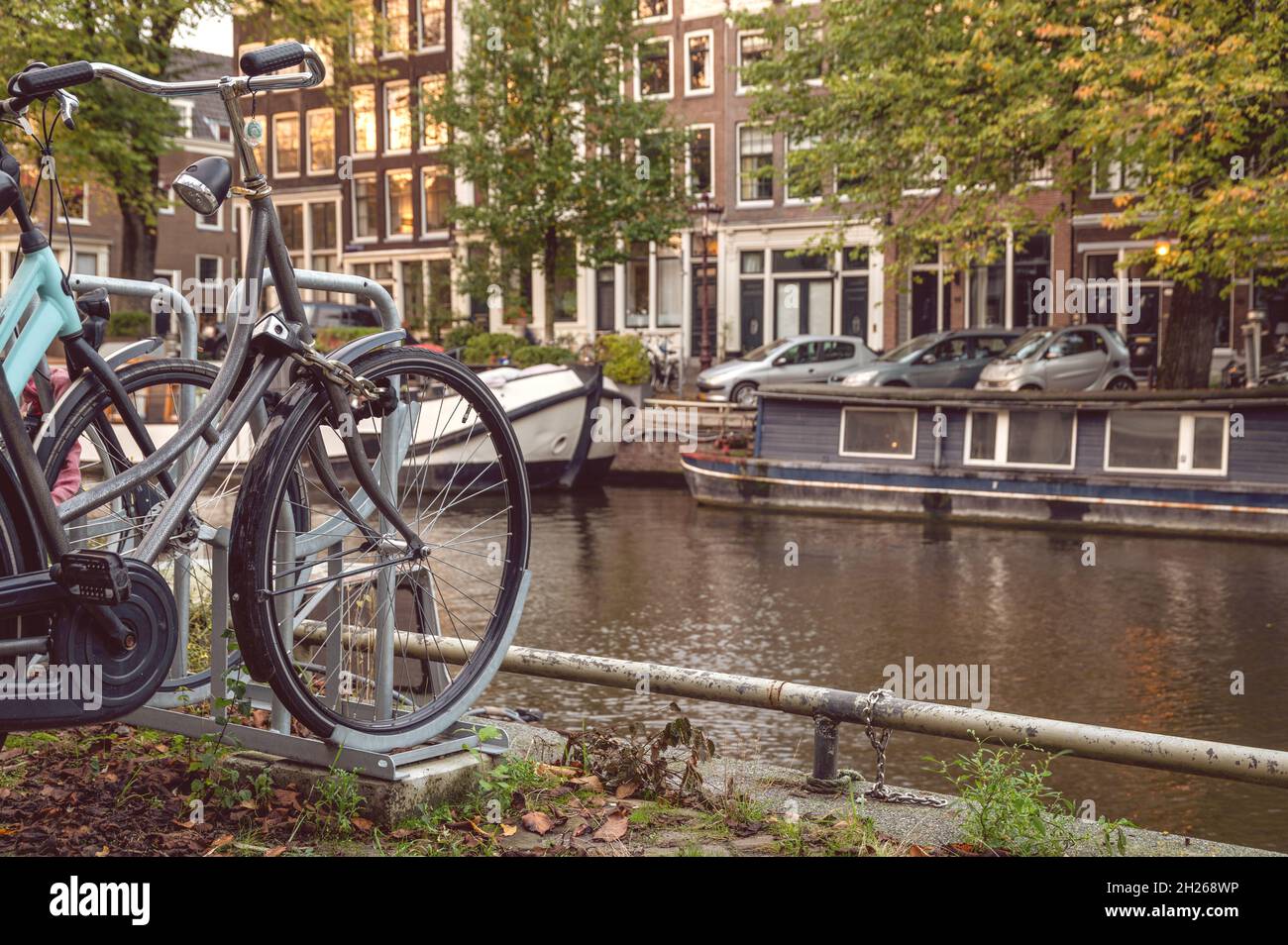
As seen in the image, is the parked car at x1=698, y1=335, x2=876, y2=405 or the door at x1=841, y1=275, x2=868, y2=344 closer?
the parked car at x1=698, y1=335, x2=876, y2=405

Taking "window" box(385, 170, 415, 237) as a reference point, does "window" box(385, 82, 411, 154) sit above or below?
above

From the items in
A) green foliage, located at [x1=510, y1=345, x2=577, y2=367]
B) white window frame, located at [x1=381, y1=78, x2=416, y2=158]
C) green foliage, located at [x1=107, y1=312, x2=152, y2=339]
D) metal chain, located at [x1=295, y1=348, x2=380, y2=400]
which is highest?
white window frame, located at [x1=381, y1=78, x2=416, y2=158]

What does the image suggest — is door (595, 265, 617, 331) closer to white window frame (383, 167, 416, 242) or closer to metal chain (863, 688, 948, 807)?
white window frame (383, 167, 416, 242)

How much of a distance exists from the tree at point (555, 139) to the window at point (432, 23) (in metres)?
9.38

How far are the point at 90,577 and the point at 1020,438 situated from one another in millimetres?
17125

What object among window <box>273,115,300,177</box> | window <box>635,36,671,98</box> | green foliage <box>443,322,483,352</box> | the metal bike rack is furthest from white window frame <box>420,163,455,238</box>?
the metal bike rack

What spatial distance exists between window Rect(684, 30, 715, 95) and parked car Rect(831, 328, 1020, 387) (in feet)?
46.7

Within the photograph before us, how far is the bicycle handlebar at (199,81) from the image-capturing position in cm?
314

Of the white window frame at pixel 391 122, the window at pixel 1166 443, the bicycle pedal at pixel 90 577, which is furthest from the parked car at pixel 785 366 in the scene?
the bicycle pedal at pixel 90 577

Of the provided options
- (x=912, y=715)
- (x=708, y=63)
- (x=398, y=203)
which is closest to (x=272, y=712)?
(x=912, y=715)

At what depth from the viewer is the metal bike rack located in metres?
3.49

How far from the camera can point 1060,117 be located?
63.0ft

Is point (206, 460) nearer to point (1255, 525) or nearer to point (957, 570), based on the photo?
point (957, 570)
